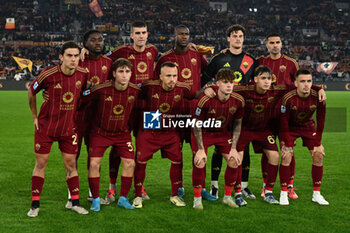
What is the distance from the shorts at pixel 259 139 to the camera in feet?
19.9

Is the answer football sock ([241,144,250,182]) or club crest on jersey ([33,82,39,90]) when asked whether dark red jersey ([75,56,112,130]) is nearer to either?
club crest on jersey ([33,82,39,90])

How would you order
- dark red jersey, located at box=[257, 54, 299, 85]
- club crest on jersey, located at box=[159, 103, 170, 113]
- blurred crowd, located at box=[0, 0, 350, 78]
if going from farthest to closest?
blurred crowd, located at box=[0, 0, 350, 78]
dark red jersey, located at box=[257, 54, 299, 85]
club crest on jersey, located at box=[159, 103, 170, 113]

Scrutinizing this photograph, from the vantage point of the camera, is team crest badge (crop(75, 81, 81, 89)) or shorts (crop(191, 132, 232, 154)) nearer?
team crest badge (crop(75, 81, 81, 89))

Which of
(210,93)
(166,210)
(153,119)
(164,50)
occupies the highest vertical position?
(164,50)

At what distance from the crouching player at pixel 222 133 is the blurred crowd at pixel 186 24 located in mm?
29546

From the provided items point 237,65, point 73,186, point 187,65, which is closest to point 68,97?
point 73,186

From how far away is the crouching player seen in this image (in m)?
5.66

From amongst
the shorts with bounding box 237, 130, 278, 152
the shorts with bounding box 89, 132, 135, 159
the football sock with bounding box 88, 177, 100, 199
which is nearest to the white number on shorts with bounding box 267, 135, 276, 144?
the shorts with bounding box 237, 130, 278, 152

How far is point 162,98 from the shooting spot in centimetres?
590

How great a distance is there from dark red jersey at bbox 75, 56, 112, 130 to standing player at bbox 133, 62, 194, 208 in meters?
0.62

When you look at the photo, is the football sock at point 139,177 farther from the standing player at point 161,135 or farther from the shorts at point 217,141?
the shorts at point 217,141

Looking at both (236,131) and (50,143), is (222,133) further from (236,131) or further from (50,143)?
(50,143)

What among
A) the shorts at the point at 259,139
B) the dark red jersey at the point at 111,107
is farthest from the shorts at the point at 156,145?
the shorts at the point at 259,139

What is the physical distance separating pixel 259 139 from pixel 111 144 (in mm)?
1996
